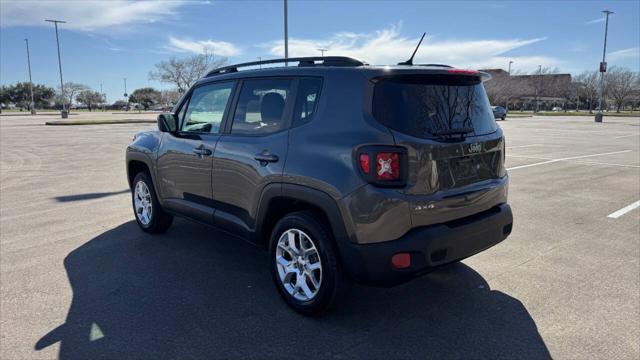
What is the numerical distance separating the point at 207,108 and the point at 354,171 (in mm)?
2126

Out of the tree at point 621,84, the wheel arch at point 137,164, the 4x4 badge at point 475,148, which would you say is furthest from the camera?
the tree at point 621,84

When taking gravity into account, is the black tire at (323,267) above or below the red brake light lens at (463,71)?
below

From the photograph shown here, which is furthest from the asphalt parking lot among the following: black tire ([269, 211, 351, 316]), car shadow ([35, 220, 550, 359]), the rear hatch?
the rear hatch

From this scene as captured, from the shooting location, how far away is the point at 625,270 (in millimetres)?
4301

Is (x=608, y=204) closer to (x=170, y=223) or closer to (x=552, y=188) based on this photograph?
(x=552, y=188)

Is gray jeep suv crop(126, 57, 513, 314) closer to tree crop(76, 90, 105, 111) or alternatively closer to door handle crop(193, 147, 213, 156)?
door handle crop(193, 147, 213, 156)

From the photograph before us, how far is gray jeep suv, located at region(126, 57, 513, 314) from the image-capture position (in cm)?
290

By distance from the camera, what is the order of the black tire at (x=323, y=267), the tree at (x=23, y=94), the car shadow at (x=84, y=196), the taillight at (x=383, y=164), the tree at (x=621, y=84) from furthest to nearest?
the tree at (x=23, y=94) < the tree at (x=621, y=84) < the car shadow at (x=84, y=196) < the black tire at (x=323, y=267) < the taillight at (x=383, y=164)

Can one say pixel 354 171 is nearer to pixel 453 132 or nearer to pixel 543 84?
pixel 453 132

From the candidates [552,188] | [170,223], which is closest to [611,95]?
[552,188]

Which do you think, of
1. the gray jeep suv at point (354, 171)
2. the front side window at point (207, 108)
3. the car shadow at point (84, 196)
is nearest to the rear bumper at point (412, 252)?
the gray jeep suv at point (354, 171)

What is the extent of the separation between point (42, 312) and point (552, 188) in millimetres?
8018

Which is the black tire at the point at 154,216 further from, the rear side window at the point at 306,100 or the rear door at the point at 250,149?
the rear side window at the point at 306,100

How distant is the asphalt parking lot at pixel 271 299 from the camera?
299 centimetres
